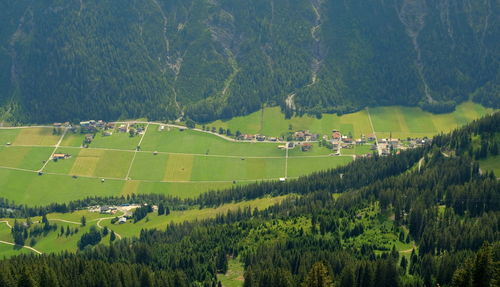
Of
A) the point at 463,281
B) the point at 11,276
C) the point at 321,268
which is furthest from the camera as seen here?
A: the point at 11,276

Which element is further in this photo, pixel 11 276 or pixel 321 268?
pixel 11 276

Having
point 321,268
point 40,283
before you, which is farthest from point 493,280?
point 40,283

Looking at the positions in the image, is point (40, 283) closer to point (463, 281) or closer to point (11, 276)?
point (11, 276)

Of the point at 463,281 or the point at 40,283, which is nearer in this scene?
the point at 463,281

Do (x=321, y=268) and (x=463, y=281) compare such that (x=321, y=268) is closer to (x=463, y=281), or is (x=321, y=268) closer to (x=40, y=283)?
(x=463, y=281)

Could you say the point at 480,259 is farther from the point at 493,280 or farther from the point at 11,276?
the point at 11,276

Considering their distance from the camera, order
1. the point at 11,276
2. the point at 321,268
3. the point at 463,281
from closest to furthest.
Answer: the point at 321,268 → the point at 463,281 → the point at 11,276

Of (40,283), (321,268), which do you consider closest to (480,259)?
(321,268)

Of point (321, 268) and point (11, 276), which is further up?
point (321, 268)

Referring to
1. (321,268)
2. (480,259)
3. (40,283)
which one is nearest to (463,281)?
(480,259)
